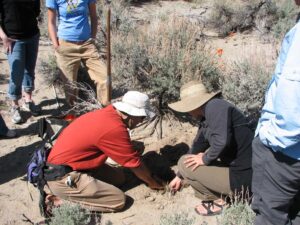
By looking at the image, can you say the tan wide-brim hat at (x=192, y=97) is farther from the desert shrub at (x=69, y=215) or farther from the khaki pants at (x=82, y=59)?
the khaki pants at (x=82, y=59)

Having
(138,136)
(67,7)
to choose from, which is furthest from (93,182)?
(67,7)

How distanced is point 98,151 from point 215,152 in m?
1.04

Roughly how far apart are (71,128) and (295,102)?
86.7 inches

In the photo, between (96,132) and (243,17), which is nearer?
(96,132)

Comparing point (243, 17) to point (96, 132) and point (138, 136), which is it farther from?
point (96, 132)

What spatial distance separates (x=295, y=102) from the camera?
2.26 m

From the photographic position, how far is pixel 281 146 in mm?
2438

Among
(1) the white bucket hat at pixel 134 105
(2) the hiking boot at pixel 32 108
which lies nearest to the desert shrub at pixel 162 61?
(2) the hiking boot at pixel 32 108

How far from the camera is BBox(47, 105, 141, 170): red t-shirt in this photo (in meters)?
3.71

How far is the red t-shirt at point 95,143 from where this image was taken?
3.71 metres

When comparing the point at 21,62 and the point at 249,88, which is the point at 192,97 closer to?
the point at 249,88

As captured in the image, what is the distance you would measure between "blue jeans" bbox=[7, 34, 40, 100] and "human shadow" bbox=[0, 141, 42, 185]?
729 millimetres

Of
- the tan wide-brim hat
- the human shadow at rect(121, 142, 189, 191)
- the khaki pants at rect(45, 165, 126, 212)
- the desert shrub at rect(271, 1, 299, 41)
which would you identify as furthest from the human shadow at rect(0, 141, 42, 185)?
the desert shrub at rect(271, 1, 299, 41)

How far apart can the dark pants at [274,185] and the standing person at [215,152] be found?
710 millimetres
